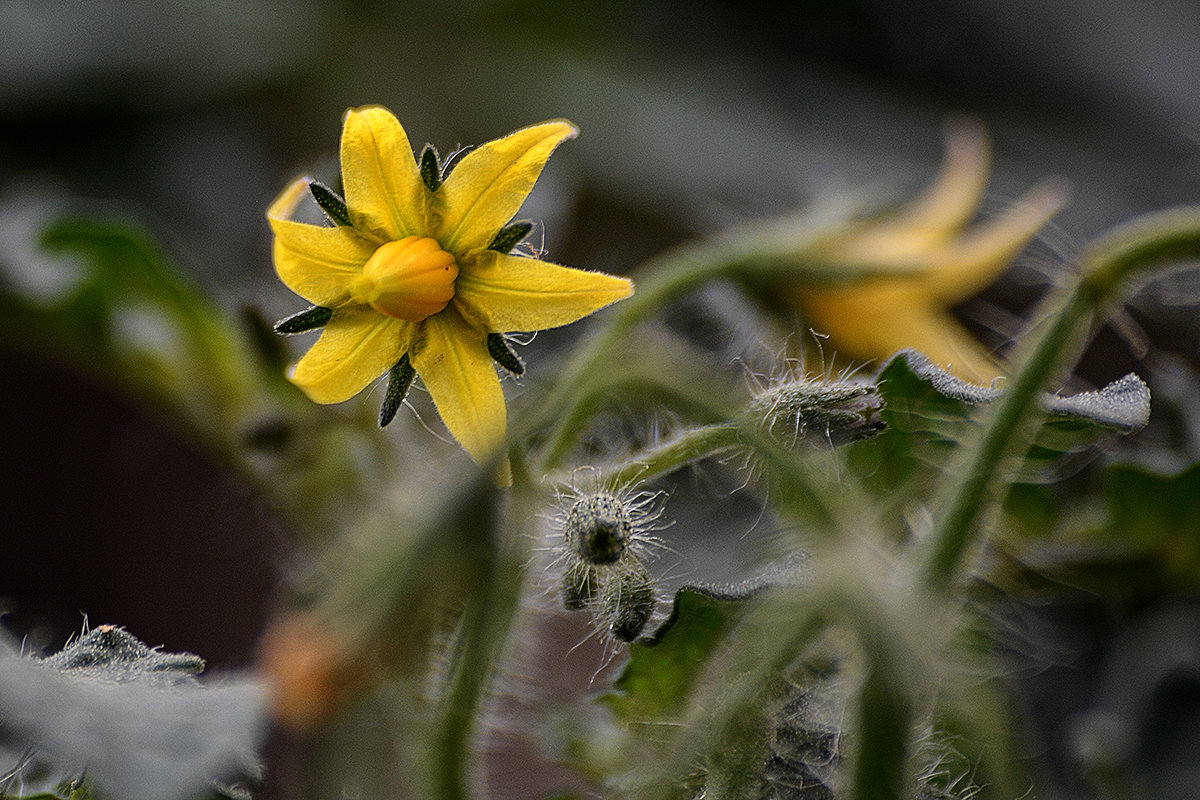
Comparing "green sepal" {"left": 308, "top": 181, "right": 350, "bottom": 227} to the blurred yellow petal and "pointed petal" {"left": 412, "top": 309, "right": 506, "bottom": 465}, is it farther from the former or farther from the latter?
the blurred yellow petal

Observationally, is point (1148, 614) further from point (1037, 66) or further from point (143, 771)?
point (1037, 66)

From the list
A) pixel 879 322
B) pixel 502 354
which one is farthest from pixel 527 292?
pixel 879 322

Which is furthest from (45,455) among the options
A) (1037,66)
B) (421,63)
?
(1037,66)

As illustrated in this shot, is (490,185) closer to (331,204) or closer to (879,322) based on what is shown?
(331,204)

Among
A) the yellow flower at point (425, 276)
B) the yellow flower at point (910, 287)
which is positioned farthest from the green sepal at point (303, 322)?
the yellow flower at point (910, 287)

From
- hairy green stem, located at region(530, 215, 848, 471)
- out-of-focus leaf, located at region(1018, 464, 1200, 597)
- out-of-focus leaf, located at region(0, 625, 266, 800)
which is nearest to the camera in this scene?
out-of-focus leaf, located at region(0, 625, 266, 800)

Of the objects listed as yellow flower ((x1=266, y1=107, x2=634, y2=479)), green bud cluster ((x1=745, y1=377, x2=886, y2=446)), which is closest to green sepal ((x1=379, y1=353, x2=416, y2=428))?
yellow flower ((x1=266, y1=107, x2=634, y2=479))
